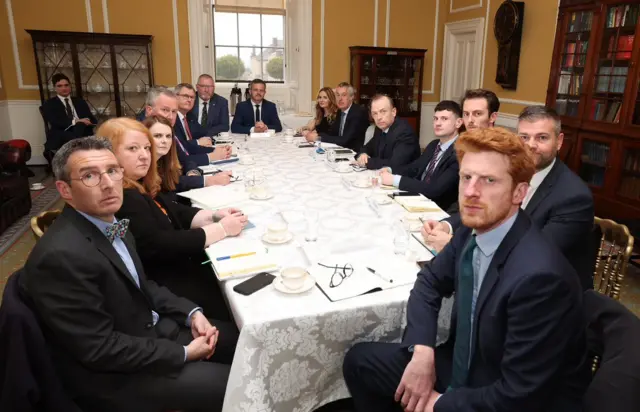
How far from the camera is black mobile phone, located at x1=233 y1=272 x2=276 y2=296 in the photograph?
5.12ft

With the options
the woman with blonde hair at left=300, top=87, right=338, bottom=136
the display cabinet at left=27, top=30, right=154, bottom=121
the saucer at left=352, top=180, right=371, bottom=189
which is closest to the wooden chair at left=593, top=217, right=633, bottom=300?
the saucer at left=352, top=180, right=371, bottom=189

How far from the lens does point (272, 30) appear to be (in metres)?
7.65

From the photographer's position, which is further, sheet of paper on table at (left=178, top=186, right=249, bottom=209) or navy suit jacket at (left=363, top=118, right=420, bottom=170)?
navy suit jacket at (left=363, top=118, right=420, bottom=170)

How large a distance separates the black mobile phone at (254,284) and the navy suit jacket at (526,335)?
677 mm

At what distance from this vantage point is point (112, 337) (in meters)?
1.34

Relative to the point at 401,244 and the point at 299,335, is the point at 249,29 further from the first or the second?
the point at 299,335

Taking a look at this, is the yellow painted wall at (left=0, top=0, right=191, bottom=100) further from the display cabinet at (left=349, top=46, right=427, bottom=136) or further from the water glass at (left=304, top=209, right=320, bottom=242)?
the water glass at (left=304, top=209, right=320, bottom=242)

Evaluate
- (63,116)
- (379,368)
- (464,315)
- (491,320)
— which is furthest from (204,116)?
(491,320)

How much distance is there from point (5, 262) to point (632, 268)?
16.6 feet

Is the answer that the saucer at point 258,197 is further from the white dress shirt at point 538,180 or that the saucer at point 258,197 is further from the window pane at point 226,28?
the window pane at point 226,28

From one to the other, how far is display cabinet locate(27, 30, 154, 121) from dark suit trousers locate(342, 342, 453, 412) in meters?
6.31

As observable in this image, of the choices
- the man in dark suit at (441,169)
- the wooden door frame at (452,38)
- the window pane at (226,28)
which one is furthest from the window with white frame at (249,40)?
the man in dark suit at (441,169)

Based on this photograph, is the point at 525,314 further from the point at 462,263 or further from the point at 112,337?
the point at 112,337

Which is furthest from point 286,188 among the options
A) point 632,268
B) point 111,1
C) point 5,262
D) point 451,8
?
point 451,8
